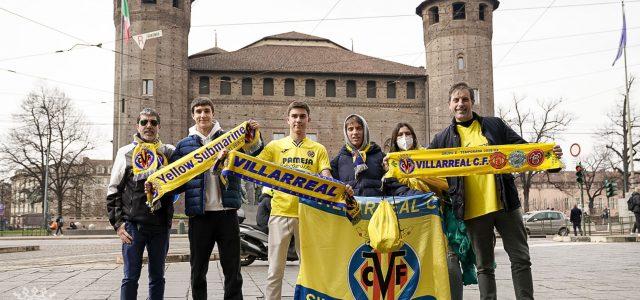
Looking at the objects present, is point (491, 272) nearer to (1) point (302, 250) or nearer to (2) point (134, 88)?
(1) point (302, 250)

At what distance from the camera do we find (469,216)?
16.5 ft

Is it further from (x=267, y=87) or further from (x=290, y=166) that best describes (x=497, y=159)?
(x=267, y=87)

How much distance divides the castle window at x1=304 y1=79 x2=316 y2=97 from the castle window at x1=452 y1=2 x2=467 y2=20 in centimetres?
1304

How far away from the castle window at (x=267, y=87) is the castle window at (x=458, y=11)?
16323 millimetres

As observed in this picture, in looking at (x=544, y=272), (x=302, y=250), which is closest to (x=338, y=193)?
(x=302, y=250)

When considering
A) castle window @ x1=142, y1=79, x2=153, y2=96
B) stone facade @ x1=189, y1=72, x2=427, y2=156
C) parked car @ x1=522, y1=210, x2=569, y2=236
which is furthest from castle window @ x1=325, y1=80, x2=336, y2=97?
parked car @ x1=522, y1=210, x2=569, y2=236

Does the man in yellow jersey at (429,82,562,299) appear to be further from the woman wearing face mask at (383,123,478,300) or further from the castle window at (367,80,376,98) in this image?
the castle window at (367,80,376,98)

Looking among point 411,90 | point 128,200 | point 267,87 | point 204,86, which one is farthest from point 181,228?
point 128,200

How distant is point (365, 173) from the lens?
540 centimetres

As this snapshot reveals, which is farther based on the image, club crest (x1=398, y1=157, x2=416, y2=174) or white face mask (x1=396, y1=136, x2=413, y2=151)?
white face mask (x1=396, y1=136, x2=413, y2=151)

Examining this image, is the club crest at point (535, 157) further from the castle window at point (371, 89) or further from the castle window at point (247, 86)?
the castle window at point (371, 89)

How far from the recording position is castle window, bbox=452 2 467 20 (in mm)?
49938

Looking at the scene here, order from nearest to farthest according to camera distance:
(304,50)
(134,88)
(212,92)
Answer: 1. (134,88)
2. (212,92)
3. (304,50)

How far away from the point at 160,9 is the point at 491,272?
149ft
